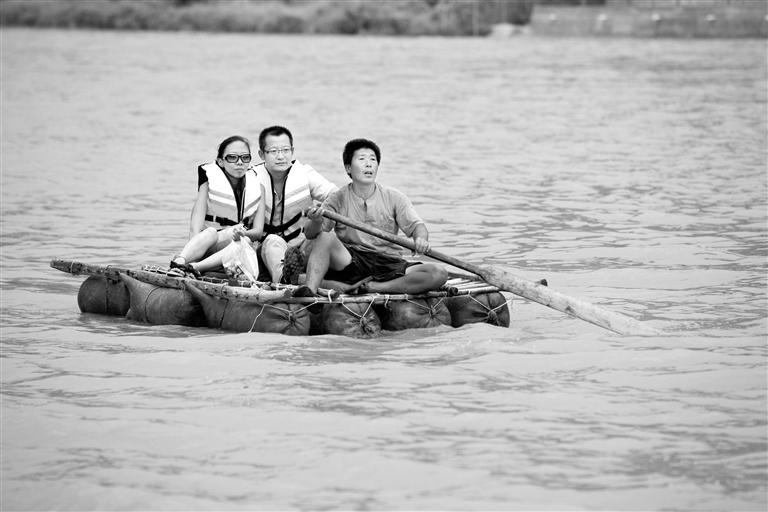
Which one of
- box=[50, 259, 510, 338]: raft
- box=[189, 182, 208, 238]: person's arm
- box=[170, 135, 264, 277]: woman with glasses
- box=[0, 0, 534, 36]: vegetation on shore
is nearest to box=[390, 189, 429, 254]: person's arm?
box=[50, 259, 510, 338]: raft

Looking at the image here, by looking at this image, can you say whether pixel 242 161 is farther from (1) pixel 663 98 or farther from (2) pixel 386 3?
(2) pixel 386 3

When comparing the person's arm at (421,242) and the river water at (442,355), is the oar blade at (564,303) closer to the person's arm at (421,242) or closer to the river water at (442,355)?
the river water at (442,355)

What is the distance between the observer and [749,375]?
20.3 feet

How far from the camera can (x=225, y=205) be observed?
7.28 m

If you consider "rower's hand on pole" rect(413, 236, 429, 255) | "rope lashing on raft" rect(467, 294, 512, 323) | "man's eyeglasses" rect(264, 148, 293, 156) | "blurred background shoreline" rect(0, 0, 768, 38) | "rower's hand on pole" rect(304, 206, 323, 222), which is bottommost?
"rope lashing on raft" rect(467, 294, 512, 323)

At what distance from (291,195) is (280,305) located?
2.71ft

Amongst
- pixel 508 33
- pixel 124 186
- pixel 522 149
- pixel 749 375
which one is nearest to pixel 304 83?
pixel 522 149

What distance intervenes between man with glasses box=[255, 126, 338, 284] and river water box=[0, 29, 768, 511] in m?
0.53

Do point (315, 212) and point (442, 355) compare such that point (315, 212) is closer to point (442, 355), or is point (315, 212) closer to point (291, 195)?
point (291, 195)

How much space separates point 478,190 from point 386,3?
36496 millimetres

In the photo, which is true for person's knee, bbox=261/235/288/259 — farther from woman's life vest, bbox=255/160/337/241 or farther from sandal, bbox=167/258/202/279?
sandal, bbox=167/258/202/279

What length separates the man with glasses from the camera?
711 centimetres

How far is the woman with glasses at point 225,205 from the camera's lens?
7.16m

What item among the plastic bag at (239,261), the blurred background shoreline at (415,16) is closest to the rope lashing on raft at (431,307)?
the plastic bag at (239,261)
